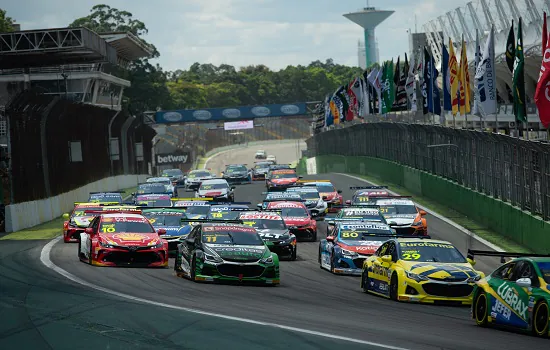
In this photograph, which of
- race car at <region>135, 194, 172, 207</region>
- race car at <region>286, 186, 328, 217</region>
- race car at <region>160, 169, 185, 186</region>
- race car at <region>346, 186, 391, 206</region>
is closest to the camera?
race car at <region>346, 186, 391, 206</region>

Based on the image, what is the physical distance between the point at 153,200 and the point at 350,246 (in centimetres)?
1604

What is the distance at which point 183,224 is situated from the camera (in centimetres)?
2956

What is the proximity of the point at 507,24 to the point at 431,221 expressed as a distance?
24.3m

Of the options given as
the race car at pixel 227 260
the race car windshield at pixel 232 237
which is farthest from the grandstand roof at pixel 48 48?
the race car at pixel 227 260

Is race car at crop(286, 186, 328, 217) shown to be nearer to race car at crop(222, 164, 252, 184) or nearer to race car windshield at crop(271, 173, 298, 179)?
race car windshield at crop(271, 173, 298, 179)

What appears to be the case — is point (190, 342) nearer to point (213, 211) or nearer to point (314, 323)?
point (314, 323)

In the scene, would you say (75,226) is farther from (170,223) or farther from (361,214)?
(361,214)

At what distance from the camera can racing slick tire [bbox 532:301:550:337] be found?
13984mm

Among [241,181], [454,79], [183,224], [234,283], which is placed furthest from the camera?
[241,181]

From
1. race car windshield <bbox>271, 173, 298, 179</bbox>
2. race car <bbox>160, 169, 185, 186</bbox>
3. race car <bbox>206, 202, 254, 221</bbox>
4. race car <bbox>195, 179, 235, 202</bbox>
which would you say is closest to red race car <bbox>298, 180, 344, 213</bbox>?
race car <bbox>195, 179, 235, 202</bbox>

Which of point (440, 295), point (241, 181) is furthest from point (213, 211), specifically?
point (241, 181)

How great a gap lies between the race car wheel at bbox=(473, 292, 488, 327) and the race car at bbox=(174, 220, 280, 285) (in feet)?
20.8

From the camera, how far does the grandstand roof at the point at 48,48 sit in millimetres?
74375

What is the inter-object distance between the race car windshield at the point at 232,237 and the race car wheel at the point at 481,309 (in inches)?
286
